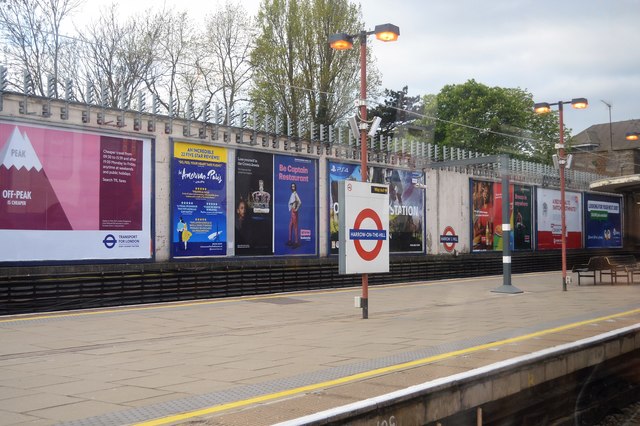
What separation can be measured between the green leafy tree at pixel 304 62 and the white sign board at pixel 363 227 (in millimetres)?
23459

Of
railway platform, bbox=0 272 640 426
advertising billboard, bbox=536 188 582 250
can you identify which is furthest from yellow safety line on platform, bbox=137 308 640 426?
advertising billboard, bbox=536 188 582 250

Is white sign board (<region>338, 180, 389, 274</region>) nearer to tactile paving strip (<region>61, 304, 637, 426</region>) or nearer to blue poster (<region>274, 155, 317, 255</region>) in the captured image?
tactile paving strip (<region>61, 304, 637, 426</region>)

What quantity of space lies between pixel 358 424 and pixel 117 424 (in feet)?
6.41

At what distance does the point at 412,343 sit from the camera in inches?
380

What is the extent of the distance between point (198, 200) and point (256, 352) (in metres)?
9.80

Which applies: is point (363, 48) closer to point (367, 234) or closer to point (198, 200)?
point (367, 234)

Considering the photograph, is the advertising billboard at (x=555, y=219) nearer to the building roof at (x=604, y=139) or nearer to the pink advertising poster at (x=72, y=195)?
the building roof at (x=604, y=139)

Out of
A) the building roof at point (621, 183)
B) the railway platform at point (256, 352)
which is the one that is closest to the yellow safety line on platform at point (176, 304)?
the railway platform at point (256, 352)

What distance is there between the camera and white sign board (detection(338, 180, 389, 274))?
1333 cm

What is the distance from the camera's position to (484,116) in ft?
176

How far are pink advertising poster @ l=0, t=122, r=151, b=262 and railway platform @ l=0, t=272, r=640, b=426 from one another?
6.24ft

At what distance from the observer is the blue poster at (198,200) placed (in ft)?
58.5

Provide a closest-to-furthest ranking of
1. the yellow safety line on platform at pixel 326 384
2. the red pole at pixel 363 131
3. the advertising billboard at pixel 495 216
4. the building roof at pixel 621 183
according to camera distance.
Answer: the yellow safety line on platform at pixel 326 384, the red pole at pixel 363 131, the building roof at pixel 621 183, the advertising billboard at pixel 495 216

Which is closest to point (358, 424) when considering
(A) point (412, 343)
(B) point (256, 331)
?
(A) point (412, 343)
